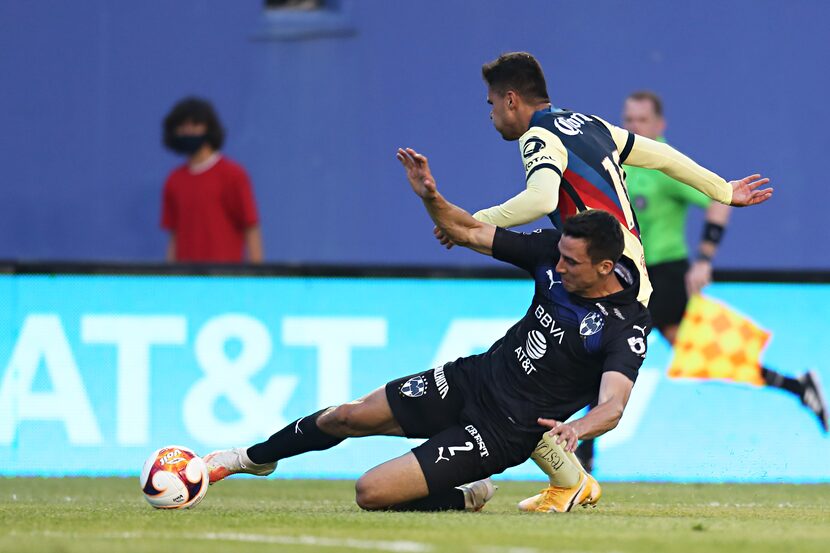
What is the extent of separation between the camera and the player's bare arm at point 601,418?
6250 mm

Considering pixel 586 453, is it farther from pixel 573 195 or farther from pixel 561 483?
pixel 573 195

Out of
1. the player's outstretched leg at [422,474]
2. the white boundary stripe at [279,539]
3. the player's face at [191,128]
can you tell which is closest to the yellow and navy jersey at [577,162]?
the player's outstretched leg at [422,474]

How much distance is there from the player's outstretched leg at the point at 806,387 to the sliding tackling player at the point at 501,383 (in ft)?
10.5

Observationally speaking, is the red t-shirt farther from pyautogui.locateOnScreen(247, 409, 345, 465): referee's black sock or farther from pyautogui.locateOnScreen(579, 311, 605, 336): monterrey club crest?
pyautogui.locateOnScreen(579, 311, 605, 336): monterrey club crest

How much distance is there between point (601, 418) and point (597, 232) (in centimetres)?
80

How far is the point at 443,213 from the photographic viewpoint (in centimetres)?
685

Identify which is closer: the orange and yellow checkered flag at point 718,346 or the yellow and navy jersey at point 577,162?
the yellow and navy jersey at point 577,162

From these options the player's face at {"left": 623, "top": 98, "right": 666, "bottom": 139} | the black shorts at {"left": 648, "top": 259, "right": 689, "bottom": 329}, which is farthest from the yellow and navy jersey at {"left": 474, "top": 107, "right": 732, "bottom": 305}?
the black shorts at {"left": 648, "top": 259, "right": 689, "bottom": 329}

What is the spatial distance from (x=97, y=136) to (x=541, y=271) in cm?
578

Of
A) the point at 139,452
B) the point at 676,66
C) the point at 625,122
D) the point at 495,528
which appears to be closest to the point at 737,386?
the point at 625,122

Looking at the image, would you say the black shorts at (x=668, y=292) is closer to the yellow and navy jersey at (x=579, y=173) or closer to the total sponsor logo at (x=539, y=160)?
the yellow and navy jersey at (x=579, y=173)

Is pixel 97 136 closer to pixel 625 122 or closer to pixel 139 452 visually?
pixel 139 452

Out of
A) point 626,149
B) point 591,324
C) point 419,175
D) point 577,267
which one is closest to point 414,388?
point 591,324

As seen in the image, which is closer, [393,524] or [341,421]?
[393,524]
